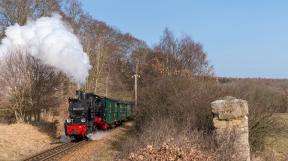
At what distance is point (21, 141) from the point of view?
24.9 metres

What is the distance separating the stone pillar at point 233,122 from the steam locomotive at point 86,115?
14.8 meters

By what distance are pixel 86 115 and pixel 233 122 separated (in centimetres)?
1553

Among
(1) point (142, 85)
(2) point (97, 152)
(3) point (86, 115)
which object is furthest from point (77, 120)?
(1) point (142, 85)

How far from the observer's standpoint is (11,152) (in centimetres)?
2142

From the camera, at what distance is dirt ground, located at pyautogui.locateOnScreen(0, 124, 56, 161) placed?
69.6ft

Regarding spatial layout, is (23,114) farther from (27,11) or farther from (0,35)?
(27,11)

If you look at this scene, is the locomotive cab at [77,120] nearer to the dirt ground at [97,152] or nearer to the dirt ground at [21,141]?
the dirt ground at [97,152]

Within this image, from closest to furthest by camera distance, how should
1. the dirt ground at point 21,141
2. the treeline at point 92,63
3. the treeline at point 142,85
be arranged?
the treeline at point 142,85 → the dirt ground at point 21,141 → the treeline at point 92,63

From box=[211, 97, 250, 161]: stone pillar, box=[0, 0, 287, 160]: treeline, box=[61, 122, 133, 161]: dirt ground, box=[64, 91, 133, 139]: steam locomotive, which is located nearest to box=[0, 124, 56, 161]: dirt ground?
box=[64, 91, 133, 139]: steam locomotive

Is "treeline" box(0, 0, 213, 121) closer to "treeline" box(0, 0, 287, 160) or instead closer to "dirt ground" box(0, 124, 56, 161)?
"treeline" box(0, 0, 287, 160)

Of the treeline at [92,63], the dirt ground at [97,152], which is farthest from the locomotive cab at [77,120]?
the treeline at [92,63]

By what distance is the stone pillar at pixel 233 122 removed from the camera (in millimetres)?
12547

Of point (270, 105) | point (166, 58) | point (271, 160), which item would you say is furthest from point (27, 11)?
point (271, 160)

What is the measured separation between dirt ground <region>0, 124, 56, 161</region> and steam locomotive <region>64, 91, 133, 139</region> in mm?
1653
